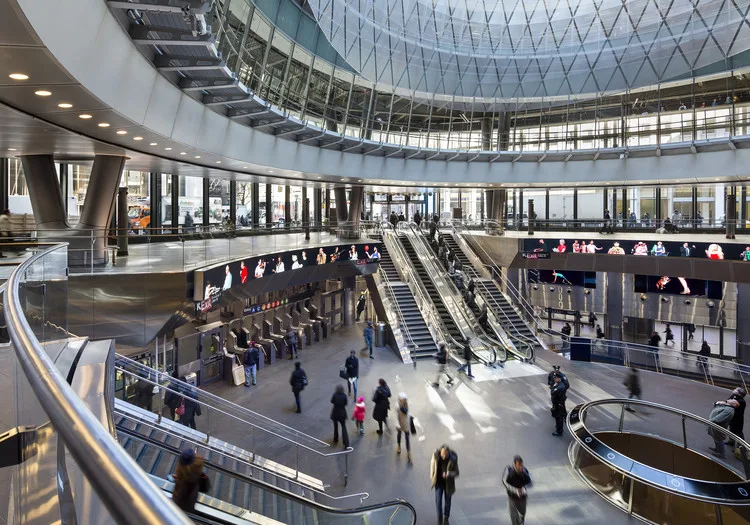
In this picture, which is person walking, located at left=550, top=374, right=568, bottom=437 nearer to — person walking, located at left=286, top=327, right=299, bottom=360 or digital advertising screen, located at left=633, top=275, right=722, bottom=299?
person walking, located at left=286, top=327, right=299, bottom=360

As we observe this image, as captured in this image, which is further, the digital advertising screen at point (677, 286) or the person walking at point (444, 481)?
the digital advertising screen at point (677, 286)

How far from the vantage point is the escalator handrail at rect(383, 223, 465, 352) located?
A: 2130 cm

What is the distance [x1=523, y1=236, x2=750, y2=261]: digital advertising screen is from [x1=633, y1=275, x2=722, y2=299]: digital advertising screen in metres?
2.63

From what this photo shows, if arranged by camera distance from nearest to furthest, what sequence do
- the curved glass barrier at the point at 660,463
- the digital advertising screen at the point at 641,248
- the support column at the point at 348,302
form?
the curved glass barrier at the point at 660,463 → the digital advertising screen at the point at 641,248 → the support column at the point at 348,302

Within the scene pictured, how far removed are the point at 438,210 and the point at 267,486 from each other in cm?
4257

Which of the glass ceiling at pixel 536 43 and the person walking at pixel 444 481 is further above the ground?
the glass ceiling at pixel 536 43

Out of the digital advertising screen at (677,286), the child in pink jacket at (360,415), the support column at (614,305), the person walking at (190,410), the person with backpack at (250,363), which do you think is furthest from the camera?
the support column at (614,305)

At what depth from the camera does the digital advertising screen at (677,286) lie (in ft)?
96.6

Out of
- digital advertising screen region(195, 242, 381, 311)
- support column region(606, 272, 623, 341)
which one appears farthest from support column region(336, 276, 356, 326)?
support column region(606, 272, 623, 341)

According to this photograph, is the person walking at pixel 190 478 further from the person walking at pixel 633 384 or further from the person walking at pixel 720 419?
the person walking at pixel 633 384

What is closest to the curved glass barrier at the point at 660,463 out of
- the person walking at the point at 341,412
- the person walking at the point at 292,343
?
the person walking at the point at 341,412

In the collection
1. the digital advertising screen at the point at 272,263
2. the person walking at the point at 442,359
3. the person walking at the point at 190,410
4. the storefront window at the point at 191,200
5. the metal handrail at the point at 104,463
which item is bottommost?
the person walking at the point at 442,359

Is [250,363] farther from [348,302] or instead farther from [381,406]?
[348,302]

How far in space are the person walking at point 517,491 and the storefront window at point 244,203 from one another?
31.4 m
